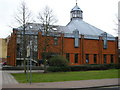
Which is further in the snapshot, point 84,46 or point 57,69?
point 84,46

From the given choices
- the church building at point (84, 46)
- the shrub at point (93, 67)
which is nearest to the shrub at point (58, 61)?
the shrub at point (93, 67)

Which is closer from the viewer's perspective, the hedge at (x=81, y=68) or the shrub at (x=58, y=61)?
the shrub at (x=58, y=61)

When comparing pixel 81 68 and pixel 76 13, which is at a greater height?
pixel 76 13

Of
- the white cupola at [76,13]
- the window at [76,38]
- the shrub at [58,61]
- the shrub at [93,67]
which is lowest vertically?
the shrub at [93,67]

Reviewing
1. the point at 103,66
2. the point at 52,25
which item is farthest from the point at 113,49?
the point at 52,25

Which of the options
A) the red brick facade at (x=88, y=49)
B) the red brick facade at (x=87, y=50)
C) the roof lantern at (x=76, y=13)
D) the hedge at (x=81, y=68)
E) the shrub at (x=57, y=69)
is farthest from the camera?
the roof lantern at (x=76, y=13)

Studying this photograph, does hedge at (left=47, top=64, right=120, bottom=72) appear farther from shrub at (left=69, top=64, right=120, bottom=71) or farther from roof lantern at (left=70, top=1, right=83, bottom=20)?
roof lantern at (left=70, top=1, right=83, bottom=20)

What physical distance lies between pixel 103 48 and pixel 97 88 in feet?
136

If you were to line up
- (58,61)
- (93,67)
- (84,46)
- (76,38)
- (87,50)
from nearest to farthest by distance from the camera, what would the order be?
(58,61) < (93,67) < (76,38) < (84,46) < (87,50)

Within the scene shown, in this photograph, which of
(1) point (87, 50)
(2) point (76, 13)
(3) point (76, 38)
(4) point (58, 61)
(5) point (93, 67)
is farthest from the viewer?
(2) point (76, 13)

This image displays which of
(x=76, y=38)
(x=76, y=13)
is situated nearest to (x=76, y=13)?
(x=76, y=13)

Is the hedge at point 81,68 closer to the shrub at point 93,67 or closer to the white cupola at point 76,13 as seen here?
the shrub at point 93,67

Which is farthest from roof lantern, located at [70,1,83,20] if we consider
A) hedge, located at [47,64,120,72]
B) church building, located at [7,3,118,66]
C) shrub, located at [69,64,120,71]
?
hedge, located at [47,64,120,72]

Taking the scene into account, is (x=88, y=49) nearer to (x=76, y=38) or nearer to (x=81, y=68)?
(x=76, y=38)
